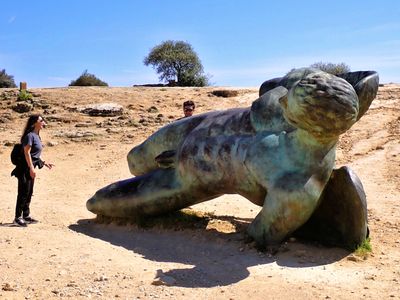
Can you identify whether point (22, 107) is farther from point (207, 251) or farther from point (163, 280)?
point (163, 280)

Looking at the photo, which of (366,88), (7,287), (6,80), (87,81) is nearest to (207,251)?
(7,287)

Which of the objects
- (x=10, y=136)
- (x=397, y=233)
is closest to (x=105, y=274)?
(x=397, y=233)

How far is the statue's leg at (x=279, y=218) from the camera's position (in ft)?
15.9

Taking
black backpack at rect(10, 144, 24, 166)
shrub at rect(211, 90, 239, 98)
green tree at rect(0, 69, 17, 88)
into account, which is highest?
green tree at rect(0, 69, 17, 88)

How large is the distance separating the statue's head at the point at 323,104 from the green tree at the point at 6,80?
1263 inches

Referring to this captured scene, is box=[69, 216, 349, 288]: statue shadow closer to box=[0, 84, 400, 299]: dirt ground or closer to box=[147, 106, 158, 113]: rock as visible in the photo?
box=[0, 84, 400, 299]: dirt ground

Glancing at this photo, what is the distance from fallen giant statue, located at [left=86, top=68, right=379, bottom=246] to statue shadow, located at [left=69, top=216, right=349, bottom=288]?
0.19 meters

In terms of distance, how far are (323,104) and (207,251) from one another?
5.77ft

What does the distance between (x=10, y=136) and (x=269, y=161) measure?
10.2 metres

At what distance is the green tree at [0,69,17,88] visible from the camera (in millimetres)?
34409

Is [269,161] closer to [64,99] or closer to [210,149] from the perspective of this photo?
[210,149]

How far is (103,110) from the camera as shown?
51.2 feet

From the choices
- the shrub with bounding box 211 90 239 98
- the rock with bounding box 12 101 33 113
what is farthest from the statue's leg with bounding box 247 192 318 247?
the shrub with bounding box 211 90 239 98

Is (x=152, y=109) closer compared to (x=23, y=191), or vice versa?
(x=23, y=191)
